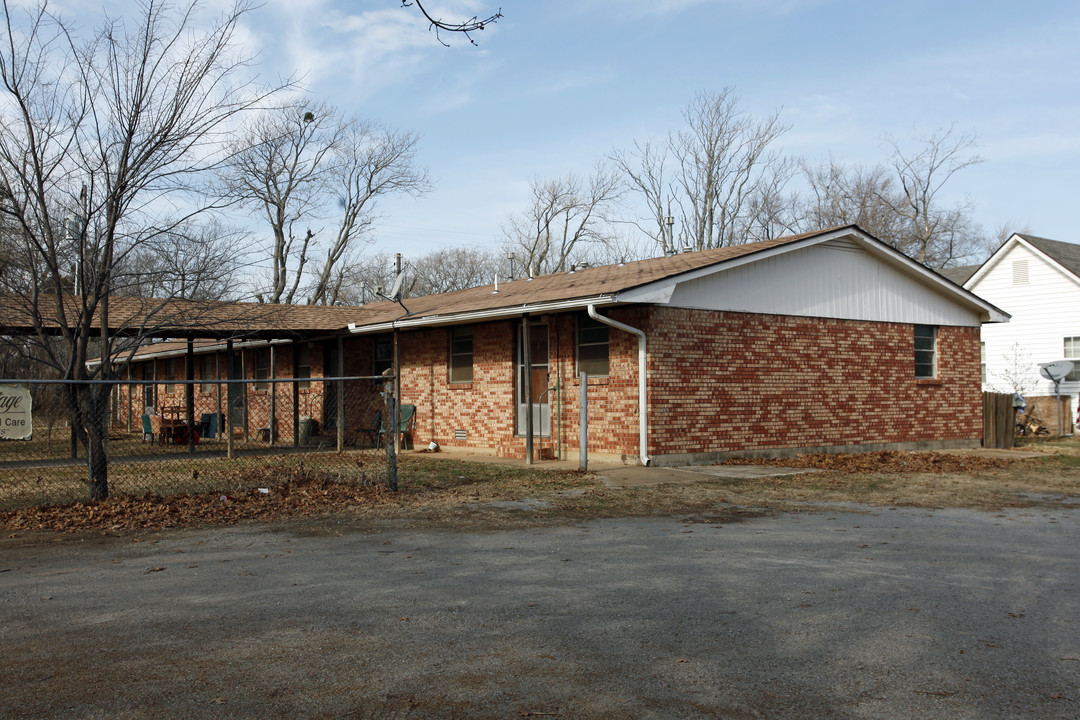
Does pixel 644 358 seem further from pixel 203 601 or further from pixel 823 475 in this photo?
pixel 203 601

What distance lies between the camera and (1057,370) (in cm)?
2520

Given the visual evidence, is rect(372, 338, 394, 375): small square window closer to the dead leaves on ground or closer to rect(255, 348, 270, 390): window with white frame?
rect(255, 348, 270, 390): window with white frame

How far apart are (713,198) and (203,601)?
3607 centimetres

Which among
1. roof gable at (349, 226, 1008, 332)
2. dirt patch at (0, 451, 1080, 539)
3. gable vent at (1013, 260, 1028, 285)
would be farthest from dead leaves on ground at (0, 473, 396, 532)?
gable vent at (1013, 260, 1028, 285)

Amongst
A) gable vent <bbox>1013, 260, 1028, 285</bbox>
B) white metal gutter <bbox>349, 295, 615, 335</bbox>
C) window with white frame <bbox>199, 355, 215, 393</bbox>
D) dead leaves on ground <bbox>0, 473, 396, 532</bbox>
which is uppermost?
gable vent <bbox>1013, 260, 1028, 285</bbox>

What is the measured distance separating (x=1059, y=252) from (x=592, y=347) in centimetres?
2038

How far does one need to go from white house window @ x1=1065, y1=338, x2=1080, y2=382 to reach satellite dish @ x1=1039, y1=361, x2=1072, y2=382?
2.82 feet

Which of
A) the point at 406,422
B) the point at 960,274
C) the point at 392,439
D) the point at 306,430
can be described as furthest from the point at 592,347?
the point at 960,274

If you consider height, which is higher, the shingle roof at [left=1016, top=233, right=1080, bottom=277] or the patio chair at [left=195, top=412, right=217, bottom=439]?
the shingle roof at [left=1016, top=233, right=1080, bottom=277]

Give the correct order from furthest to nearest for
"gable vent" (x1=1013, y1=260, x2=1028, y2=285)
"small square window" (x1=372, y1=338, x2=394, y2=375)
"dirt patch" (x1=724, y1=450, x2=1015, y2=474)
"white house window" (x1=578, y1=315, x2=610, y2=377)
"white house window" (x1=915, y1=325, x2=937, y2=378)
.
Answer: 1. "gable vent" (x1=1013, y1=260, x2=1028, y2=285)
2. "small square window" (x1=372, y1=338, x2=394, y2=375)
3. "white house window" (x1=915, y1=325, x2=937, y2=378)
4. "white house window" (x1=578, y1=315, x2=610, y2=377)
5. "dirt patch" (x1=724, y1=450, x2=1015, y2=474)

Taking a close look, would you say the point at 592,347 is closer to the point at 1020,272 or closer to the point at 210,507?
the point at 210,507

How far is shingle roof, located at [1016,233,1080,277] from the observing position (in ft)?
88.8

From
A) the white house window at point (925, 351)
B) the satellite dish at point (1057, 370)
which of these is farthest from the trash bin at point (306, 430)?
the satellite dish at point (1057, 370)

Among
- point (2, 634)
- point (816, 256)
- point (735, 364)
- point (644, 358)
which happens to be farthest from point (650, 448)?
point (2, 634)
